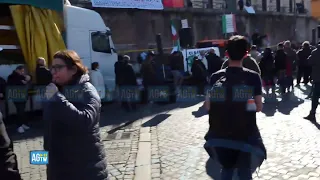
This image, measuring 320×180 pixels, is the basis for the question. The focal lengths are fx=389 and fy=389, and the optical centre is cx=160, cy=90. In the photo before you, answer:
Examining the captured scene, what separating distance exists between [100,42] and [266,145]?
6.89 m

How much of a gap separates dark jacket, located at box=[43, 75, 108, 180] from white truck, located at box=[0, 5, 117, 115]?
6373 mm

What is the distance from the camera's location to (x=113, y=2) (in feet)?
71.2

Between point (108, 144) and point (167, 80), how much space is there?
247 inches

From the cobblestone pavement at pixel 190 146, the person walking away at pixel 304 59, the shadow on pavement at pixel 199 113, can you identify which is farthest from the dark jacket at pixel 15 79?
the person walking away at pixel 304 59

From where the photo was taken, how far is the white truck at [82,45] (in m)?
9.30

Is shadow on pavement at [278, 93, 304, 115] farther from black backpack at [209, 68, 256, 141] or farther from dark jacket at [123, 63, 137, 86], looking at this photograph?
black backpack at [209, 68, 256, 141]

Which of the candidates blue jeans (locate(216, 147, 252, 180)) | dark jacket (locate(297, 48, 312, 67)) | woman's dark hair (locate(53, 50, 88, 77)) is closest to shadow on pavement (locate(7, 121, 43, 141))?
blue jeans (locate(216, 147, 252, 180))

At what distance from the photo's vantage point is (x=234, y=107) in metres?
3.19

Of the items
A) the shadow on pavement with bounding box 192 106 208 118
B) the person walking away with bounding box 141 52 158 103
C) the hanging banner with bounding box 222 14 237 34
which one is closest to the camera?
the shadow on pavement with bounding box 192 106 208 118

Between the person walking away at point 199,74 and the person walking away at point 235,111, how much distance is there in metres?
9.57

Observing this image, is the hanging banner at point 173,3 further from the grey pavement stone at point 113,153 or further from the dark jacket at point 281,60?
the grey pavement stone at point 113,153

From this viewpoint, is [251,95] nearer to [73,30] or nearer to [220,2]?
[73,30]

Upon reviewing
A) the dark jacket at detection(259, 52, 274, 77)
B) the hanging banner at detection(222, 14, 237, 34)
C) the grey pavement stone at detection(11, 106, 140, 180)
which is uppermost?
the hanging banner at detection(222, 14, 237, 34)

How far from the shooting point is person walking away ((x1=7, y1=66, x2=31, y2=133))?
856 cm
